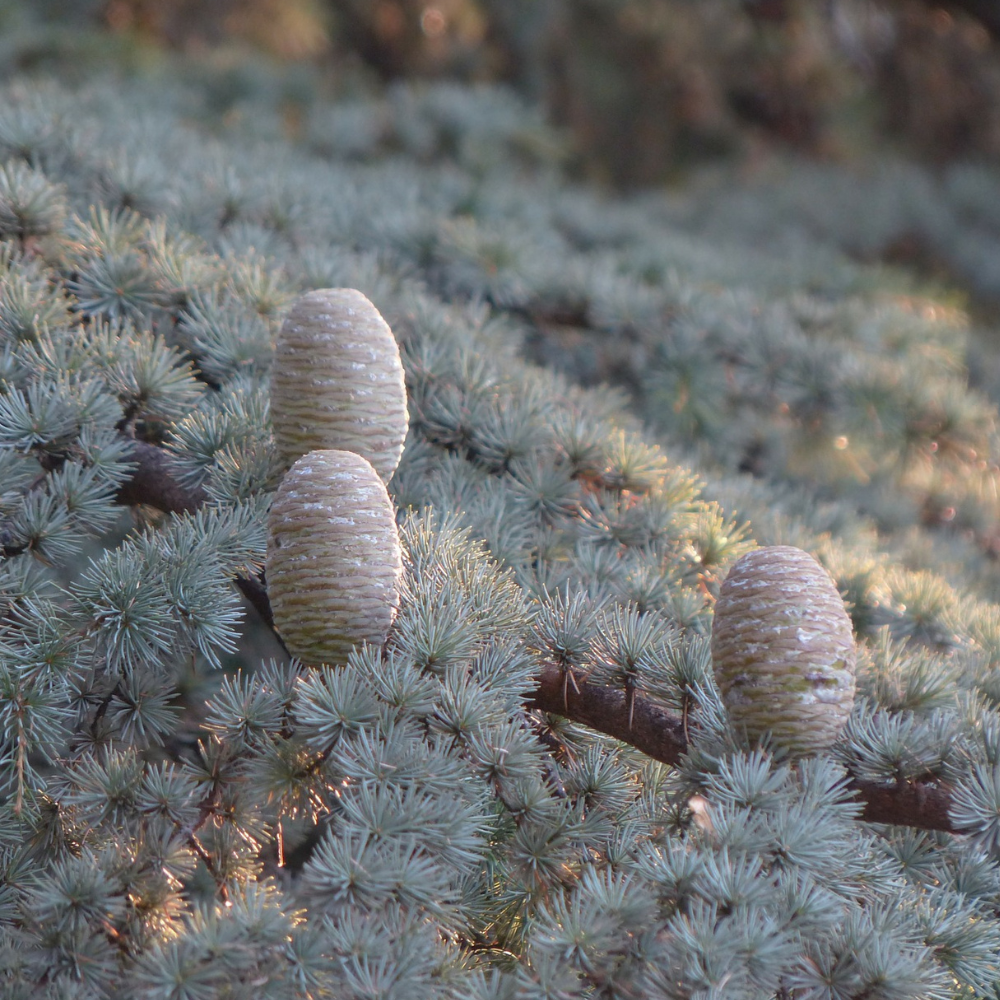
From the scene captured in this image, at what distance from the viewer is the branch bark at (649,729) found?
653 millimetres

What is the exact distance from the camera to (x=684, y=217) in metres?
2.65

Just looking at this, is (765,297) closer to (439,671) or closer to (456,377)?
(456,377)

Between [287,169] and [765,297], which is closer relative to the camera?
[287,169]

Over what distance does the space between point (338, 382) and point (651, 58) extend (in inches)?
107

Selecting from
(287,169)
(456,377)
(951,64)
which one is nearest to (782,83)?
(951,64)

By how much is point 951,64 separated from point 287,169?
218cm

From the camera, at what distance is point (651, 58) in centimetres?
304

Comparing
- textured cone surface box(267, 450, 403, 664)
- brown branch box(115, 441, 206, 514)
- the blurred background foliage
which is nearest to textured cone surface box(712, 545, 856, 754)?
textured cone surface box(267, 450, 403, 664)

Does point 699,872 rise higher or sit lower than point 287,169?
higher

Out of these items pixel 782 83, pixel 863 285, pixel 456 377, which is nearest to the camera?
pixel 456 377

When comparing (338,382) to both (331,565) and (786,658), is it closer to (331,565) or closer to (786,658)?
(331,565)

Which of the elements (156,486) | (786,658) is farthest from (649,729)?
(156,486)

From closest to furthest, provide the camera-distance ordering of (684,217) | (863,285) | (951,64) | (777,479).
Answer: (777,479) < (863,285) < (684,217) < (951,64)

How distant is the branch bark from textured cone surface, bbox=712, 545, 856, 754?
0.18ft
